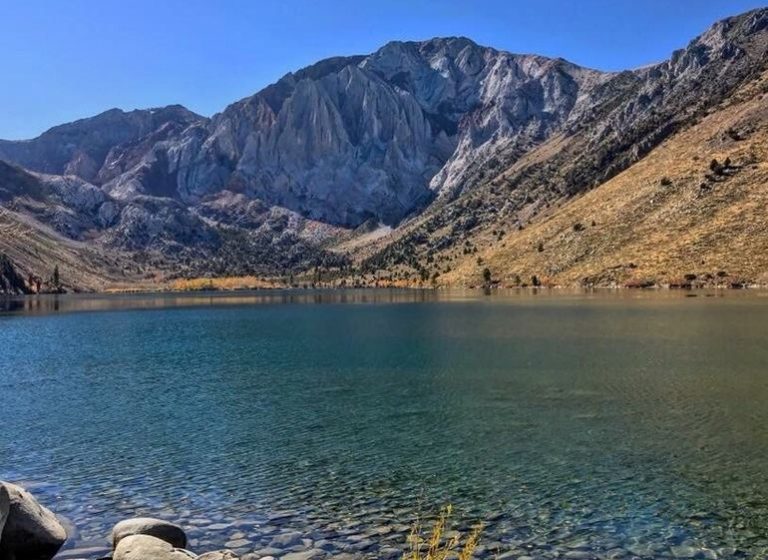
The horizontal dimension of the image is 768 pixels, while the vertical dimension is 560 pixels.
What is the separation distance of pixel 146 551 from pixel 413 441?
744 inches

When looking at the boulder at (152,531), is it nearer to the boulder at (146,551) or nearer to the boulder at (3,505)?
the boulder at (146,551)

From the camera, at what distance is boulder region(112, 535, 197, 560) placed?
58.0ft

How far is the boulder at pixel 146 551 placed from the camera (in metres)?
17.7

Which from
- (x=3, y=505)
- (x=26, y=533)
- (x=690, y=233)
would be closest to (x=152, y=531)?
(x=26, y=533)

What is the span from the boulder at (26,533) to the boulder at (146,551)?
4306 mm

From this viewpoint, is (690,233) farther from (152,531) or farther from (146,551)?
(146,551)

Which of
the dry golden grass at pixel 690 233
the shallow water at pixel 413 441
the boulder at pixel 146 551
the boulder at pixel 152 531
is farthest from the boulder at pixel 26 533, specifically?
the dry golden grass at pixel 690 233

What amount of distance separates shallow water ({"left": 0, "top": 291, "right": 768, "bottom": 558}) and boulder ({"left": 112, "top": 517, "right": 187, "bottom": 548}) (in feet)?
3.50

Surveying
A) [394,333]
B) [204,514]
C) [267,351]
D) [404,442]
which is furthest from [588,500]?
[394,333]

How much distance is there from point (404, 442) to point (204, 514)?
12.9 m

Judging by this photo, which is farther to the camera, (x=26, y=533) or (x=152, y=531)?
(x=152, y=531)

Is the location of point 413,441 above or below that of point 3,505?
below

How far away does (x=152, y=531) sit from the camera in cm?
2116

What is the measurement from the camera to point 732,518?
22812 mm
